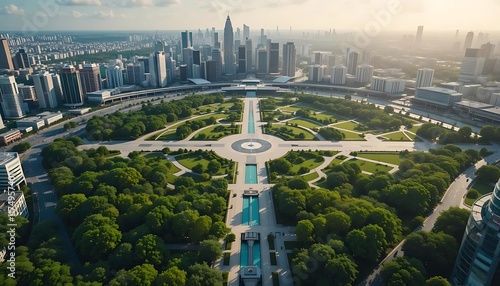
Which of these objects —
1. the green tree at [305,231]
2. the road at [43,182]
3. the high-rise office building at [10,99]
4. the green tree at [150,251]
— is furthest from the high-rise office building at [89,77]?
the green tree at [305,231]

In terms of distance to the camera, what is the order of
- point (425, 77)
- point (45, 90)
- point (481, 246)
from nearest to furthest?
point (481, 246)
point (45, 90)
point (425, 77)

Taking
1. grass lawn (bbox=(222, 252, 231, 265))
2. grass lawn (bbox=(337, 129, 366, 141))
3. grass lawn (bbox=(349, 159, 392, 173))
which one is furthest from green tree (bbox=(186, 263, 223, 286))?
grass lawn (bbox=(337, 129, 366, 141))

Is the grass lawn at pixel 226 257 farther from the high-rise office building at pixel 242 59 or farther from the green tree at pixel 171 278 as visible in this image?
the high-rise office building at pixel 242 59

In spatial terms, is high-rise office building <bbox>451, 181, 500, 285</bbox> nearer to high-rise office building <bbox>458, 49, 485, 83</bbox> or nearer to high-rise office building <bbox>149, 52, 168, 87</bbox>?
high-rise office building <bbox>458, 49, 485, 83</bbox>

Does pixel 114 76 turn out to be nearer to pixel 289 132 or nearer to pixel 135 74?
pixel 135 74

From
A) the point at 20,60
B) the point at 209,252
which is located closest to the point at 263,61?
the point at 20,60
